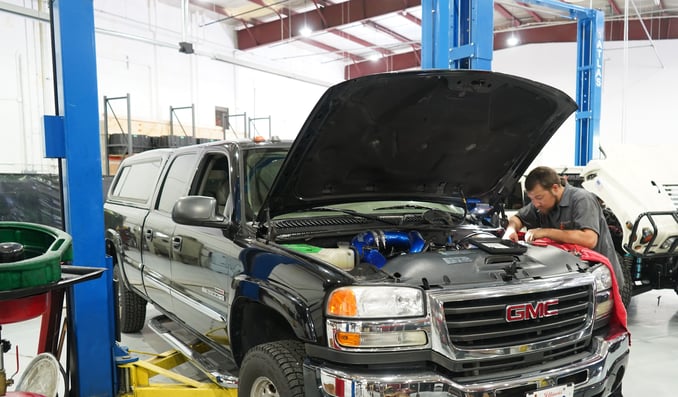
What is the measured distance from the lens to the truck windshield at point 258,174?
281 cm

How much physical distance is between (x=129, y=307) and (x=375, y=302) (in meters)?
3.38

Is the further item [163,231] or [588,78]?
[588,78]

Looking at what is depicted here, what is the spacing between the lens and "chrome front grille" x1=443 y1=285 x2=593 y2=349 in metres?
2.01

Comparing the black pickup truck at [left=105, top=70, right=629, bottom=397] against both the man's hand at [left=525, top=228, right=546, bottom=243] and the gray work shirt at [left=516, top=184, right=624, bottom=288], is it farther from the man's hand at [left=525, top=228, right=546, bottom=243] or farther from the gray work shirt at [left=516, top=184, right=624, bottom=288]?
the gray work shirt at [left=516, top=184, right=624, bottom=288]

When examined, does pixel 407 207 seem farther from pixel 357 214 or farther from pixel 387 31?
pixel 387 31

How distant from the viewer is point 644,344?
4.52m

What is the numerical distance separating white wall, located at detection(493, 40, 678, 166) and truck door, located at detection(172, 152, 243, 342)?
1210 cm

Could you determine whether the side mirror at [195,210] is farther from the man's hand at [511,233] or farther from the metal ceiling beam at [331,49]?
the metal ceiling beam at [331,49]

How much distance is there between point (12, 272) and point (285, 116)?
51.5 feet

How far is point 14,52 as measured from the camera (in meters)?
9.54

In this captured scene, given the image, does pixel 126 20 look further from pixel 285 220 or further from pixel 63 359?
pixel 285 220

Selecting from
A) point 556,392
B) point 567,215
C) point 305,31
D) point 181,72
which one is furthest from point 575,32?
point 556,392

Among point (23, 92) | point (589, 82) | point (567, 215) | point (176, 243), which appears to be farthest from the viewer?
point (23, 92)

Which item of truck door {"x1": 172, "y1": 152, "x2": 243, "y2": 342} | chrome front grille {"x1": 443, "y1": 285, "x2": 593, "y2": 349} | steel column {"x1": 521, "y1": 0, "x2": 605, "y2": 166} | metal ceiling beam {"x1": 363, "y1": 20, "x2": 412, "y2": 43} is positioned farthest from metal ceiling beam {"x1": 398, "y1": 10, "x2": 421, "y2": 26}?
chrome front grille {"x1": 443, "y1": 285, "x2": 593, "y2": 349}
